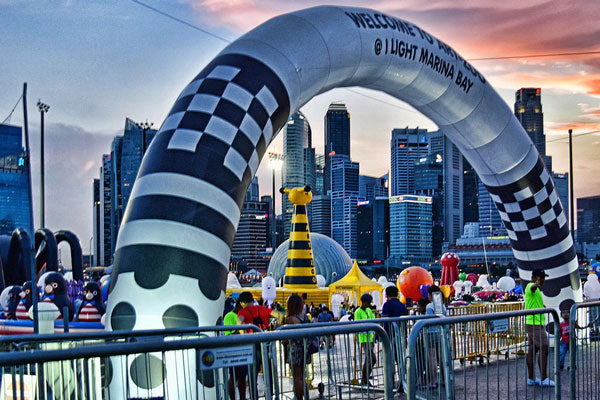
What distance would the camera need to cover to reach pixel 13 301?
18.6m

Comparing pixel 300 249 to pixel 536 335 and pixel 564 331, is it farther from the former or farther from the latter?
pixel 564 331

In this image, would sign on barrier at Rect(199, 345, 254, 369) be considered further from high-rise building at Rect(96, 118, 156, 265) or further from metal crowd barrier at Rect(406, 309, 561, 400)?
high-rise building at Rect(96, 118, 156, 265)

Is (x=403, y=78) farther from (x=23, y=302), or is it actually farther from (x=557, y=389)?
(x=23, y=302)

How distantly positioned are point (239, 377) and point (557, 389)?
307cm

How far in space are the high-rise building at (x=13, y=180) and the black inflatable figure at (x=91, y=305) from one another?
201 centimetres

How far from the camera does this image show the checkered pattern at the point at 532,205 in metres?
11.8

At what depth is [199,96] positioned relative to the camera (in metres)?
7.49

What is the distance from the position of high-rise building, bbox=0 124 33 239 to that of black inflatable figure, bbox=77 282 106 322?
201 cm

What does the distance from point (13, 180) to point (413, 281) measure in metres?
65.4

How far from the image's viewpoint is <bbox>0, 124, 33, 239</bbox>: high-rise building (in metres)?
16.7

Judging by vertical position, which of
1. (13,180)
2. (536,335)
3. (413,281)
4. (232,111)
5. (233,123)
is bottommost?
(413,281)

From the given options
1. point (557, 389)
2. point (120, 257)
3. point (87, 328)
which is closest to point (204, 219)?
point (120, 257)

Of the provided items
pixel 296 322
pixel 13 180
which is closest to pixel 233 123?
pixel 296 322

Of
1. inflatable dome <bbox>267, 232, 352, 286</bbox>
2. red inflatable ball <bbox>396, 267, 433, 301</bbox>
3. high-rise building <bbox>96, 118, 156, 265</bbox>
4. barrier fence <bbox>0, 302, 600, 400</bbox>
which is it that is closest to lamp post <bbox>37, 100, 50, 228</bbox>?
inflatable dome <bbox>267, 232, 352, 286</bbox>
